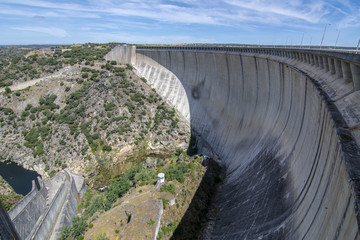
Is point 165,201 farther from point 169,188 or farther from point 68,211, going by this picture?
point 68,211

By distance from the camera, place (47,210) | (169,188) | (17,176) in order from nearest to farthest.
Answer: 1. (47,210)
2. (169,188)
3. (17,176)

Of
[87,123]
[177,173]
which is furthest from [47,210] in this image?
[87,123]

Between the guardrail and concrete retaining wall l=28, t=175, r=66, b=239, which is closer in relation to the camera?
the guardrail

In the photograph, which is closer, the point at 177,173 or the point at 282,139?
the point at 282,139

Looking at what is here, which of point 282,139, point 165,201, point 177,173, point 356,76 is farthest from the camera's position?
point 177,173

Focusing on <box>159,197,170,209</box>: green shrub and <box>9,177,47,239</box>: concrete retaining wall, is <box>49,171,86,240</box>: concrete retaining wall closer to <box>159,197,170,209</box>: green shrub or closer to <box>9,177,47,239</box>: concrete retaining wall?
<box>9,177,47,239</box>: concrete retaining wall

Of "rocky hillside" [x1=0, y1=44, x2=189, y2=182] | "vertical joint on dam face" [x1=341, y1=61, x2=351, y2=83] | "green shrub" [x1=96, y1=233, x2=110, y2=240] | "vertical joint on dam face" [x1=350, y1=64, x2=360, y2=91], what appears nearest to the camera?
"vertical joint on dam face" [x1=350, y1=64, x2=360, y2=91]

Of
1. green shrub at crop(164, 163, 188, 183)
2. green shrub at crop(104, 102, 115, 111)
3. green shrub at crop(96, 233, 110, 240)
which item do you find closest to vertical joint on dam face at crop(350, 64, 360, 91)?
green shrub at crop(164, 163, 188, 183)
